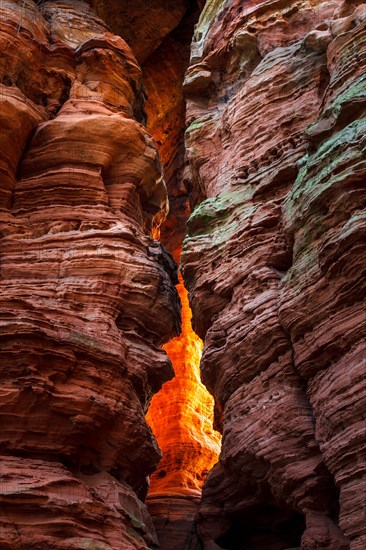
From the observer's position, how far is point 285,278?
10.6 meters

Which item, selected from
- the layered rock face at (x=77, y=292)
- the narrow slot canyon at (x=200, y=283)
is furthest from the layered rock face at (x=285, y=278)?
the layered rock face at (x=77, y=292)

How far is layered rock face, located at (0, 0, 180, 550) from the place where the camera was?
9.30m

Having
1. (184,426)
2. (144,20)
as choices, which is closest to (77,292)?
(184,426)

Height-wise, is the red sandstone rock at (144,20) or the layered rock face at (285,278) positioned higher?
the red sandstone rock at (144,20)

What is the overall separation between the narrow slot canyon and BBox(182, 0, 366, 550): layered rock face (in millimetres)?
36

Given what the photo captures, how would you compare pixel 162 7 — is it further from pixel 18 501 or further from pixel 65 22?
pixel 18 501

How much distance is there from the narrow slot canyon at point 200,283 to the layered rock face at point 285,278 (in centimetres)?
4

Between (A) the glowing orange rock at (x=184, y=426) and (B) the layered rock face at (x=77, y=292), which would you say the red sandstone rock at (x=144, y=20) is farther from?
(A) the glowing orange rock at (x=184, y=426)

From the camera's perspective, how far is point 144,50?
24859mm

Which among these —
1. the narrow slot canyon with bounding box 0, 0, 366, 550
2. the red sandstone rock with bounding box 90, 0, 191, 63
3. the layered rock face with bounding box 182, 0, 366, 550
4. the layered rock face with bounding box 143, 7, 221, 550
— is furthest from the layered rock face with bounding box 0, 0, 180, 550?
the red sandstone rock with bounding box 90, 0, 191, 63

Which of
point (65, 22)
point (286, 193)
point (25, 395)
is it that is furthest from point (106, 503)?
point (65, 22)

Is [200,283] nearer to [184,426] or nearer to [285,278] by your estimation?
[285,278]

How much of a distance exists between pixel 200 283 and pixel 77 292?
7.71 ft

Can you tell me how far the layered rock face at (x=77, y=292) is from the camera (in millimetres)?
9305
